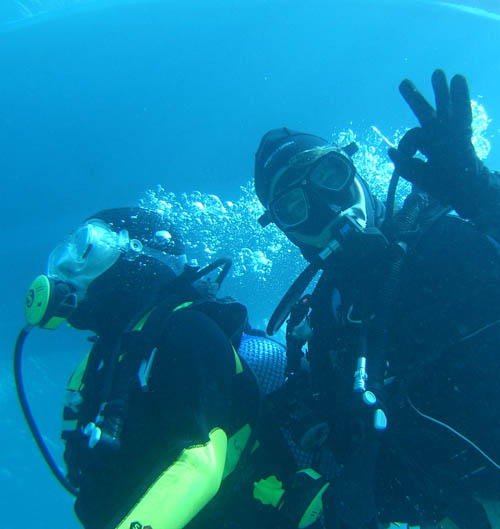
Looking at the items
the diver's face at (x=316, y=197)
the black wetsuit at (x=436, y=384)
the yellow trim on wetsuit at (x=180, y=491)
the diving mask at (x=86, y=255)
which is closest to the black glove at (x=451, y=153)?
the black wetsuit at (x=436, y=384)

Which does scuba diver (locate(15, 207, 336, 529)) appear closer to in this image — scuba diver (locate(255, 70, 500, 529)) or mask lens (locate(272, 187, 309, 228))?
scuba diver (locate(255, 70, 500, 529))

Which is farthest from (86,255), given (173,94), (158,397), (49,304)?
(173,94)

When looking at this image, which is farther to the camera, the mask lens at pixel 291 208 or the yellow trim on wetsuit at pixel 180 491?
the mask lens at pixel 291 208

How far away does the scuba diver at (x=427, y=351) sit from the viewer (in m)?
1.79

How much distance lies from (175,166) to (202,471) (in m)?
12.9

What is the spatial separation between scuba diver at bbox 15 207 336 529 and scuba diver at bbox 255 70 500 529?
0.42 m

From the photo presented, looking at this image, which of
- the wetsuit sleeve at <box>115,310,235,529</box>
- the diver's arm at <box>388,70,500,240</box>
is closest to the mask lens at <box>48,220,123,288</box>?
the wetsuit sleeve at <box>115,310,235,529</box>

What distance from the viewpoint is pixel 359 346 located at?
1.98 metres

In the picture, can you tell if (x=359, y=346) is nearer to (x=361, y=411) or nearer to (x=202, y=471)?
(x=361, y=411)

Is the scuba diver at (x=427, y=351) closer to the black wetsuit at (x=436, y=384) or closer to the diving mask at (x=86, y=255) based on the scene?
the black wetsuit at (x=436, y=384)

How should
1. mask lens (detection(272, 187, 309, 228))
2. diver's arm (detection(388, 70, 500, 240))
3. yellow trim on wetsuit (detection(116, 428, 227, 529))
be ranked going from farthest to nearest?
mask lens (detection(272, 187, 309, 228)) → diver's arm (detection(388, 70, 500, 240)) → yellow trim on wetsuit (detection(116, 428, 227, 529))

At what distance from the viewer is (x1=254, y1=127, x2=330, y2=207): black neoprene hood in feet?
12.4

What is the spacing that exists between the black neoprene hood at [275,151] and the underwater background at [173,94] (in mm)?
9132

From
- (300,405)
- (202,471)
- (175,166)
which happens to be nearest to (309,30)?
(175,166)
